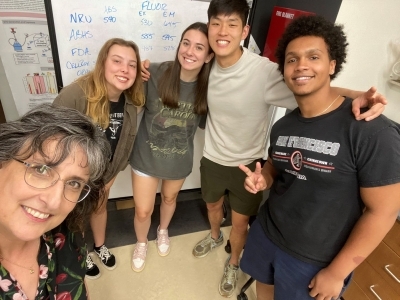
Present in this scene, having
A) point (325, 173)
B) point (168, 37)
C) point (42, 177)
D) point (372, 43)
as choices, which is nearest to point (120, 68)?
point (168, 37)

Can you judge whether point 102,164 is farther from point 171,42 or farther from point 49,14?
point 171,42

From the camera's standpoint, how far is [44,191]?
67cm

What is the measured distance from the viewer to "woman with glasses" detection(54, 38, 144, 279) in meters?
1.16

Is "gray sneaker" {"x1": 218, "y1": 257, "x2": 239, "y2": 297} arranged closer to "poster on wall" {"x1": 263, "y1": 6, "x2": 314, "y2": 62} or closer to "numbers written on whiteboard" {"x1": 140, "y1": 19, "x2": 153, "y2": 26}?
"poster on wall" {"x1": 263, "y1": 6, "x2": 314, "y2": 62}

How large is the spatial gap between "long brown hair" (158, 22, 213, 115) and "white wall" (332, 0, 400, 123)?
1293 millimetres

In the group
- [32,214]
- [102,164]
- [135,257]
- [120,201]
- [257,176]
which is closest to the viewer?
[32,214]

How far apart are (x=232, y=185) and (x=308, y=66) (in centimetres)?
81

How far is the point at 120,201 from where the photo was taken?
2.18 meters

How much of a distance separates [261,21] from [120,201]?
178cm

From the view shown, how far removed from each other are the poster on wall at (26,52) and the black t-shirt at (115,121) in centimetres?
65

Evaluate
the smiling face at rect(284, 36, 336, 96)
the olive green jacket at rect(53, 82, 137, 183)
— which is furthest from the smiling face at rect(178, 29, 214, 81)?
the smiling face at rect(284, 36, 336, 96)

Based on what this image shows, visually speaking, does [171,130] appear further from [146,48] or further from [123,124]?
[146,48]

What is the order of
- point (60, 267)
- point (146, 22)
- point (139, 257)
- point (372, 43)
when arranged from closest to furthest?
1. point (60, 267)
2. point (146, 22)
3. point (139, 257)
4. point (372, 43)

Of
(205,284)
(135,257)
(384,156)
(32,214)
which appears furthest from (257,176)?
(135,257)
